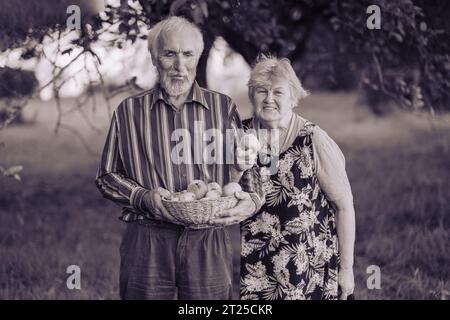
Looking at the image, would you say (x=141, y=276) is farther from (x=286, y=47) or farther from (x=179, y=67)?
(x=286, y=47)

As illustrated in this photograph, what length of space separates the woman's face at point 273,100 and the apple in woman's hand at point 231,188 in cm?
28

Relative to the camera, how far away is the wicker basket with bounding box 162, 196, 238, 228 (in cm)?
215

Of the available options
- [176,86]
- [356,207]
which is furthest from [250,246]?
[356,207]

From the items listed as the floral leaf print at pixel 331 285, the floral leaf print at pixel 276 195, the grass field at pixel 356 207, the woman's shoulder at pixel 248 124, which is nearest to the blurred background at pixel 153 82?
the grass field at pixel 356 207

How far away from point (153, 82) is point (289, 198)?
168cm

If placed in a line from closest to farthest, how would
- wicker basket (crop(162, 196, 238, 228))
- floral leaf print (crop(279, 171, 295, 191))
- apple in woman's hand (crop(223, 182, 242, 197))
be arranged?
wicker basket (crop(162, 196, 238, 228)) → apple in woman's hand (crop(223, 182, 242, 197)) → floral leaf print (crop(279, 171, 295, 191))

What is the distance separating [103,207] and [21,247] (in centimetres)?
142

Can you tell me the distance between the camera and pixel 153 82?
3805mm

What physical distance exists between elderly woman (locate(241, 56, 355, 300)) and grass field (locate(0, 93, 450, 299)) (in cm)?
141

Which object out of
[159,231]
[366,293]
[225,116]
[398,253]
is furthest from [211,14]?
[398,253]

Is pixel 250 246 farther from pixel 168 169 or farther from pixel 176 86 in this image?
pixel 176 86

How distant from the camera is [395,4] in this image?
3.15m

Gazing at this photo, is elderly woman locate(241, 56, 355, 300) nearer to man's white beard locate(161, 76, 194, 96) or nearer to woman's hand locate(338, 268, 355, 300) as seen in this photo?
woman's hand locate(338, 268, 355, 300)

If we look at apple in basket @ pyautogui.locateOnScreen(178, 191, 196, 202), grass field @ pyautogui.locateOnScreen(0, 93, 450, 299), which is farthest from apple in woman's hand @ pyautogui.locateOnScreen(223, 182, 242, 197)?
grass field @ pyautogui.locateOnScreen(0, 93, 450, 299)
